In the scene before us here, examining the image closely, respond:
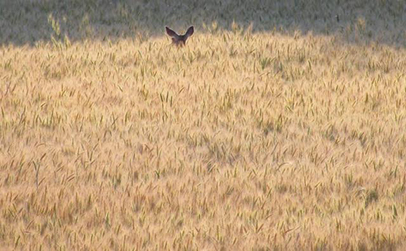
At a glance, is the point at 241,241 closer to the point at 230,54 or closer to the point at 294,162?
the point at 294,162

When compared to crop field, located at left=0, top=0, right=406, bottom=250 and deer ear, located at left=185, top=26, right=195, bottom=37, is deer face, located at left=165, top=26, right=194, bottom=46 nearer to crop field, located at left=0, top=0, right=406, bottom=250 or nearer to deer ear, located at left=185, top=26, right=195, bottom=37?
deer ear, located at left=185, top=26, right=195, bottom=37

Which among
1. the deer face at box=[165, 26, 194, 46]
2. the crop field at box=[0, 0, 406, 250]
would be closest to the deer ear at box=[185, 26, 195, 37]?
the deer face at box=[165, 26, 194, 46]

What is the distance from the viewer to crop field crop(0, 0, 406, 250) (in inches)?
169

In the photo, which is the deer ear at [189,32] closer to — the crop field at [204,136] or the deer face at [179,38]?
the deer face at [179,38]

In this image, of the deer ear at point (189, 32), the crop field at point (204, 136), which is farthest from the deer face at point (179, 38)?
the crop field at point (204, 136)

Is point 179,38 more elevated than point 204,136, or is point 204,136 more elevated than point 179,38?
point 179,38

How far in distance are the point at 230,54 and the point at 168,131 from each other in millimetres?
2742

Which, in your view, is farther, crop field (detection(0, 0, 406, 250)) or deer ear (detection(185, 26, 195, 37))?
deer ear (detection(185, 26, 195, 37))

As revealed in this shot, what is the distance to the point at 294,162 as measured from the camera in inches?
213

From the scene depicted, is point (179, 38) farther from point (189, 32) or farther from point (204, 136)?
point (204, 136)

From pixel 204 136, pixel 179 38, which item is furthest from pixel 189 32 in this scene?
pixel 204 136

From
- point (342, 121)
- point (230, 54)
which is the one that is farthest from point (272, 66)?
point (342, 121)

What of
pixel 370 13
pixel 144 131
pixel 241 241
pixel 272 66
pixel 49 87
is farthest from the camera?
pixel 370 13

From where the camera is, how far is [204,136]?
5852 mm
